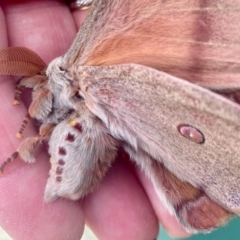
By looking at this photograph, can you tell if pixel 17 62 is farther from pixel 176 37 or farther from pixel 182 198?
pixel 182 198

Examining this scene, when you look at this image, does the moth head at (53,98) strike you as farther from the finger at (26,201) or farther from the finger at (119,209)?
the finger at (119,209)

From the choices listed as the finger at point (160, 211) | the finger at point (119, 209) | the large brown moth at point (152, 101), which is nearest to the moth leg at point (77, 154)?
the large brown moth at point (152, 101)

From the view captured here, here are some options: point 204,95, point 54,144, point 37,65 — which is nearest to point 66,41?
point 37,65

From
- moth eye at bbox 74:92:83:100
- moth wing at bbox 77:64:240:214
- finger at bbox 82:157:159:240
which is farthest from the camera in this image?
finger at bbox 82:157:159:240

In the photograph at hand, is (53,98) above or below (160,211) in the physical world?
above

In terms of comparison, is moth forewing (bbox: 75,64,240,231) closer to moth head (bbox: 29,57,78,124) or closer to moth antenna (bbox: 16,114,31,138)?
moth head (bbox: 29,57,78,124)

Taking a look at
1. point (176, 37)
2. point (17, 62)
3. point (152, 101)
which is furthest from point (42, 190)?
point (176, 37)

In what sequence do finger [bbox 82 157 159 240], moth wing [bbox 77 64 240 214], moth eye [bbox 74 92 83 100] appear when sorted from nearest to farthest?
moth wing [bbox 77 64 240 214]
moth eye [bbox 74 92 83 100]
finger [bbox 82 157 159 240]

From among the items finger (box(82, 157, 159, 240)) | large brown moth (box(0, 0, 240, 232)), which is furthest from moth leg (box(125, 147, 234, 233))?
finger (box(82, 157, 159, 240))

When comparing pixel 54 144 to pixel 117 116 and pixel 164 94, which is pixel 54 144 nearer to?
pixel 117 116
